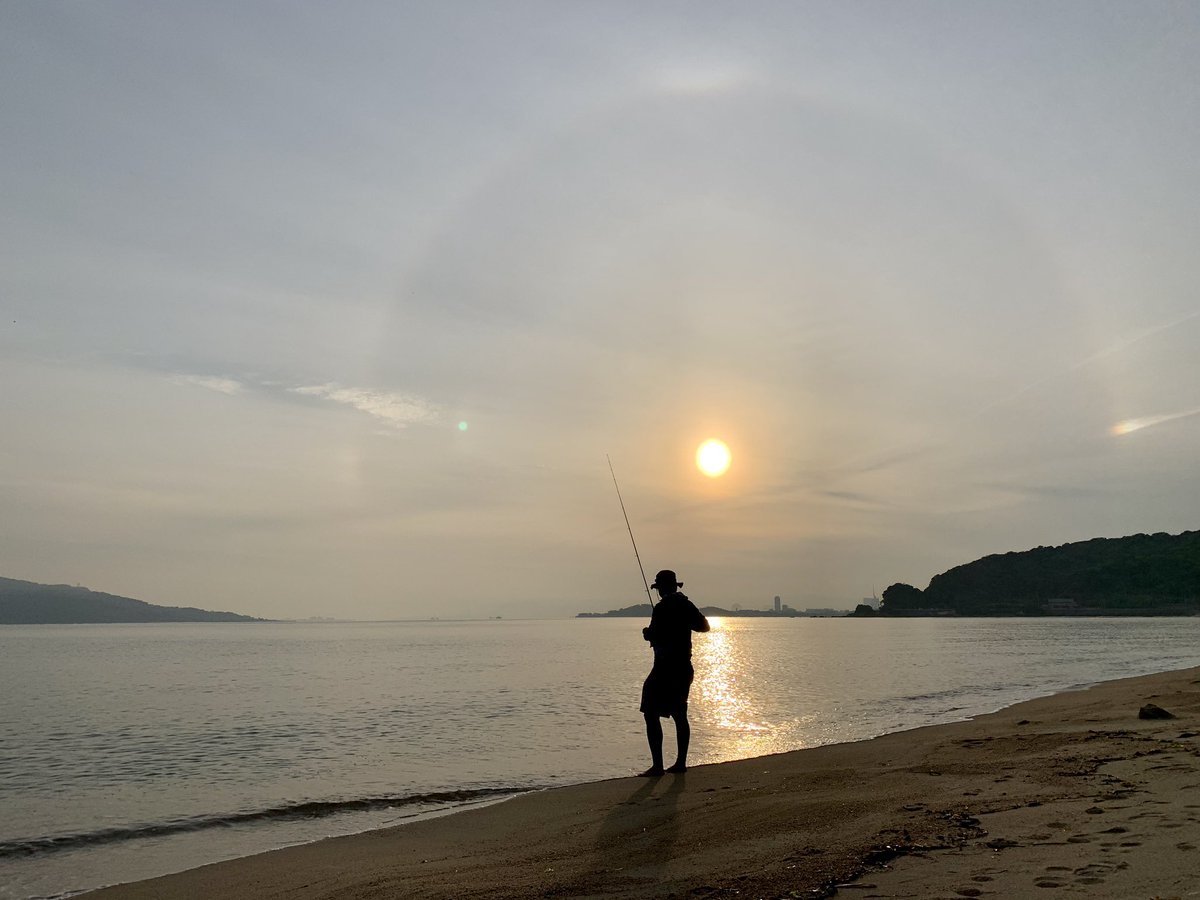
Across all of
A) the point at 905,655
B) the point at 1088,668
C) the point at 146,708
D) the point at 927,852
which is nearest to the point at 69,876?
the point at 927,852

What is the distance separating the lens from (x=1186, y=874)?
439cm

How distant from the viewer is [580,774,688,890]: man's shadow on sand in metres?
6.00

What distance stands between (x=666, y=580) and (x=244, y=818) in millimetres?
6366

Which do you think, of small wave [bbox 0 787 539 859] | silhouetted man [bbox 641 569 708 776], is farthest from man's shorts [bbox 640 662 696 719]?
small wave [bbox 0 787 539 859]

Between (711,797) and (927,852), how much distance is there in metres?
3.93

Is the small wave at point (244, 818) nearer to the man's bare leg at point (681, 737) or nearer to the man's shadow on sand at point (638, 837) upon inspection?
the man's bare leg at point (681, 737)

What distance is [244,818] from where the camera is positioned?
1150 cm

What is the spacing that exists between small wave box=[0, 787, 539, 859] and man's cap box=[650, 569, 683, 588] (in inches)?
157

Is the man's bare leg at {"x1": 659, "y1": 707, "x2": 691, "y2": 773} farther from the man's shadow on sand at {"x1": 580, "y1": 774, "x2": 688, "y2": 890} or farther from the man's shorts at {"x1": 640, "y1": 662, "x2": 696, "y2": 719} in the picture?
the man's shadow on sand at {"x1": 580, "y1": 774, "x2": 688, "y2": 890}

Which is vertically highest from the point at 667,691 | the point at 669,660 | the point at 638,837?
the point at 669,660

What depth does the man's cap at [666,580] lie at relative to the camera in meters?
11.3

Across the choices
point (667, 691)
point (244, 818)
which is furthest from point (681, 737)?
A: point (244, 818)

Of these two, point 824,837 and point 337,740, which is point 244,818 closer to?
point 337,740

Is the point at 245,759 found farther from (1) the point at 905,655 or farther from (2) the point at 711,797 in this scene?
(1) the point at 905,655
